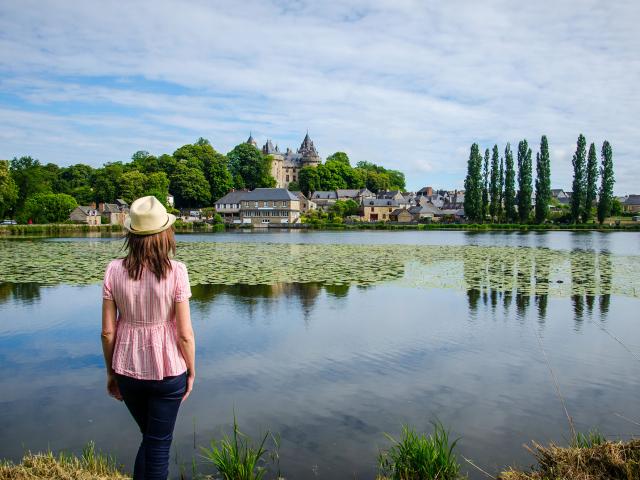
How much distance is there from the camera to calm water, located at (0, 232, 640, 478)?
18.6 feet

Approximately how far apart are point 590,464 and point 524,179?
78.1 m

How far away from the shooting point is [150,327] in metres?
3.41

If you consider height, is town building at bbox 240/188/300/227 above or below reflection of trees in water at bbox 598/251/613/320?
above

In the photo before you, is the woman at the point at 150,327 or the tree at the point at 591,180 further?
the tree at the point at 591,180

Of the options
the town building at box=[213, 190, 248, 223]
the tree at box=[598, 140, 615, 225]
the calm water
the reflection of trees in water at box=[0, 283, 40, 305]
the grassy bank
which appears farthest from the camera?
the town building at box=[213, 190, 248, 223]

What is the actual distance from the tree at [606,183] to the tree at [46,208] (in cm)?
7702

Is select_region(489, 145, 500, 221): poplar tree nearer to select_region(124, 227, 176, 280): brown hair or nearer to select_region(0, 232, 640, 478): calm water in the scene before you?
select_region(0, 232, 640, 478): calm water

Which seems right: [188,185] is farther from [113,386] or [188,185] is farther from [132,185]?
[113,386]

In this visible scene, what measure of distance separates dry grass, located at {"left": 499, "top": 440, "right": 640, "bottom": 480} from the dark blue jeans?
2.85 metres

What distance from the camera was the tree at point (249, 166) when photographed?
383 feet

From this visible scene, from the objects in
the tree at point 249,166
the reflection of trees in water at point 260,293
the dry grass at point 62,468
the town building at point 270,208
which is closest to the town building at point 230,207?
the town building at point 270,208

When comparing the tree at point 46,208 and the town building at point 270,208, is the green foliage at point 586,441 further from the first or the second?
the town building at point 270,208

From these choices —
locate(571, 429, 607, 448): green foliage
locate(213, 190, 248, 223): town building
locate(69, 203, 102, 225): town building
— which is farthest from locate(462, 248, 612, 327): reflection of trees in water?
locate(213, 190, 248, 223): town building

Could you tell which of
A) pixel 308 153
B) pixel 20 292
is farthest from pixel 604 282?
pixel 308 153
